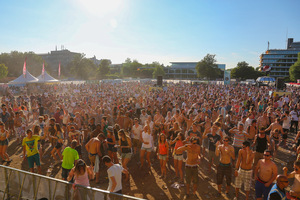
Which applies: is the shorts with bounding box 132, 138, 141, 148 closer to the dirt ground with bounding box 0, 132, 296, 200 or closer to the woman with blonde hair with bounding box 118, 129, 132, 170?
the dirt ground with bounding box 0, 132, 296, 200

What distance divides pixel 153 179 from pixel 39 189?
3.02m

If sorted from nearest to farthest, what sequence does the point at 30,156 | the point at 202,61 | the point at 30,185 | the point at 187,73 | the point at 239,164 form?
the point at 30,185
the point at 239,164
the point at 30,156
the point at 202,61
the point at 187,73

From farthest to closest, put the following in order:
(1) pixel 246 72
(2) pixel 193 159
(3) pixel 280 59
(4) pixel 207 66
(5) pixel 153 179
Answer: (3) pixel 280 59 → (1) pixel 246 72 → (4) pixel 207 66 → (5) pixel 153 179 → (2) pixel 193 159

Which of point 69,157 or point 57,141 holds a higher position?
point 69,157

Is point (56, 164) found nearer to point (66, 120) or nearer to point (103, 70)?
point (66, 120)

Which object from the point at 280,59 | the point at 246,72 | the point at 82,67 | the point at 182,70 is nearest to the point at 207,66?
the point at 246,72

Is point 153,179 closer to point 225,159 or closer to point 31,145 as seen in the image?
point 225,159

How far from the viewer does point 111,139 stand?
18.5 feet

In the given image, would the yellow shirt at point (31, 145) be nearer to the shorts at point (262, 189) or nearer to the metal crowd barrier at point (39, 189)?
the metal crowd barrier at point (39, 189)

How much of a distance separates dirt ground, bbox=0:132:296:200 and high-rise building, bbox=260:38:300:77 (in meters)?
115

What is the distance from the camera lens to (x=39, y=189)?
3627 millimetres

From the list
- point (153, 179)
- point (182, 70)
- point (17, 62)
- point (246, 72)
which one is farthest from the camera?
point (182, 70)

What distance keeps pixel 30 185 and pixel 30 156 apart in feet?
5.72

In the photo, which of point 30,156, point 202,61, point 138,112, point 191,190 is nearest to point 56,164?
point 30,156
